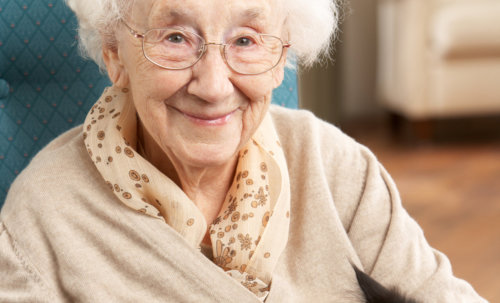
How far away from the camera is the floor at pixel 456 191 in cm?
249

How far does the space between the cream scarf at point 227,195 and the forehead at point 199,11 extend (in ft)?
0.69

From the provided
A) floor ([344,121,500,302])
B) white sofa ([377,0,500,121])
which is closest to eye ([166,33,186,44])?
floor ([344,121,500,302])

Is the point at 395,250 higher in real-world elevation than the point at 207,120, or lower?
lower

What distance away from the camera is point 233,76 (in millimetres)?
1043

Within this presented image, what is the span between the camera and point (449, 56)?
3842mm

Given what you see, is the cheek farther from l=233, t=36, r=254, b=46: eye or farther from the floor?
the floor

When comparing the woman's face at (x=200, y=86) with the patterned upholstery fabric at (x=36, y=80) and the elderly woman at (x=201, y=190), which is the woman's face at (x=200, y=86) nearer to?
the elderly woman at (x=201, y=190)

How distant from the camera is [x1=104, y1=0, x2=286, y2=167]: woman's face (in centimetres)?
100

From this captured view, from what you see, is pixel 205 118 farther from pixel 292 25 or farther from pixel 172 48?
pixel 292 25

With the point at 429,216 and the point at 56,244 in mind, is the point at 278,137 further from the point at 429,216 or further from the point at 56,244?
the point at 429,216

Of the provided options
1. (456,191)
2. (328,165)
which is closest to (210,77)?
(328,165)

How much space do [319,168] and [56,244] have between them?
0.49 m

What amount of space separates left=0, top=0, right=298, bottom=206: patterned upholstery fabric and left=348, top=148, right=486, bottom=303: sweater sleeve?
1.93 ft

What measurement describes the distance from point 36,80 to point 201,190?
0.41 m
